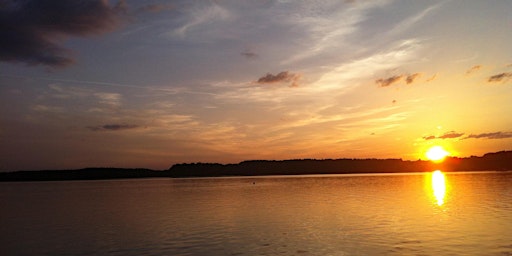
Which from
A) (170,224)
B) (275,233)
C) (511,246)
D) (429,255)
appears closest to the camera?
(429,255)

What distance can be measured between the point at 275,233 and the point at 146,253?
1296cm

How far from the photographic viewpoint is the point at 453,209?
191 ft

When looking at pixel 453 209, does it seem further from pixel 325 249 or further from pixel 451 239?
pixel 325 249

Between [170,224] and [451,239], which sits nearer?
[451,239]

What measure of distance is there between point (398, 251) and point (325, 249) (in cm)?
527

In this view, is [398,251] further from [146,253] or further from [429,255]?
[146,253]

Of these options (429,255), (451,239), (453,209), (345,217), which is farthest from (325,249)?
(453,209)

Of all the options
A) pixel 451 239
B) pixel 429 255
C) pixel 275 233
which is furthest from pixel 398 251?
pixel 275 233

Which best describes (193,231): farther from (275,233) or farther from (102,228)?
(102,228)

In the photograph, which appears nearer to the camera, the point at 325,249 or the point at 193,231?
the point at 325,249

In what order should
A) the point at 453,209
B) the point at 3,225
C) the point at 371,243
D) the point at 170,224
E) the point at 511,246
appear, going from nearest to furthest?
1. the point at 511,246
2. the point at 371,243
3. the point at 170,224
4. the point at 3,225
5. the point at 453,209

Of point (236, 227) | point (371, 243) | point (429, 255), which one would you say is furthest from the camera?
point (236, 227)

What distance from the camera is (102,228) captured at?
156 ft

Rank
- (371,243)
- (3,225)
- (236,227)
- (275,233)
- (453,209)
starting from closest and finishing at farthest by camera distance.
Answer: (371,243) → (275,233) → (236,227) → (3,225) → (453,209)
